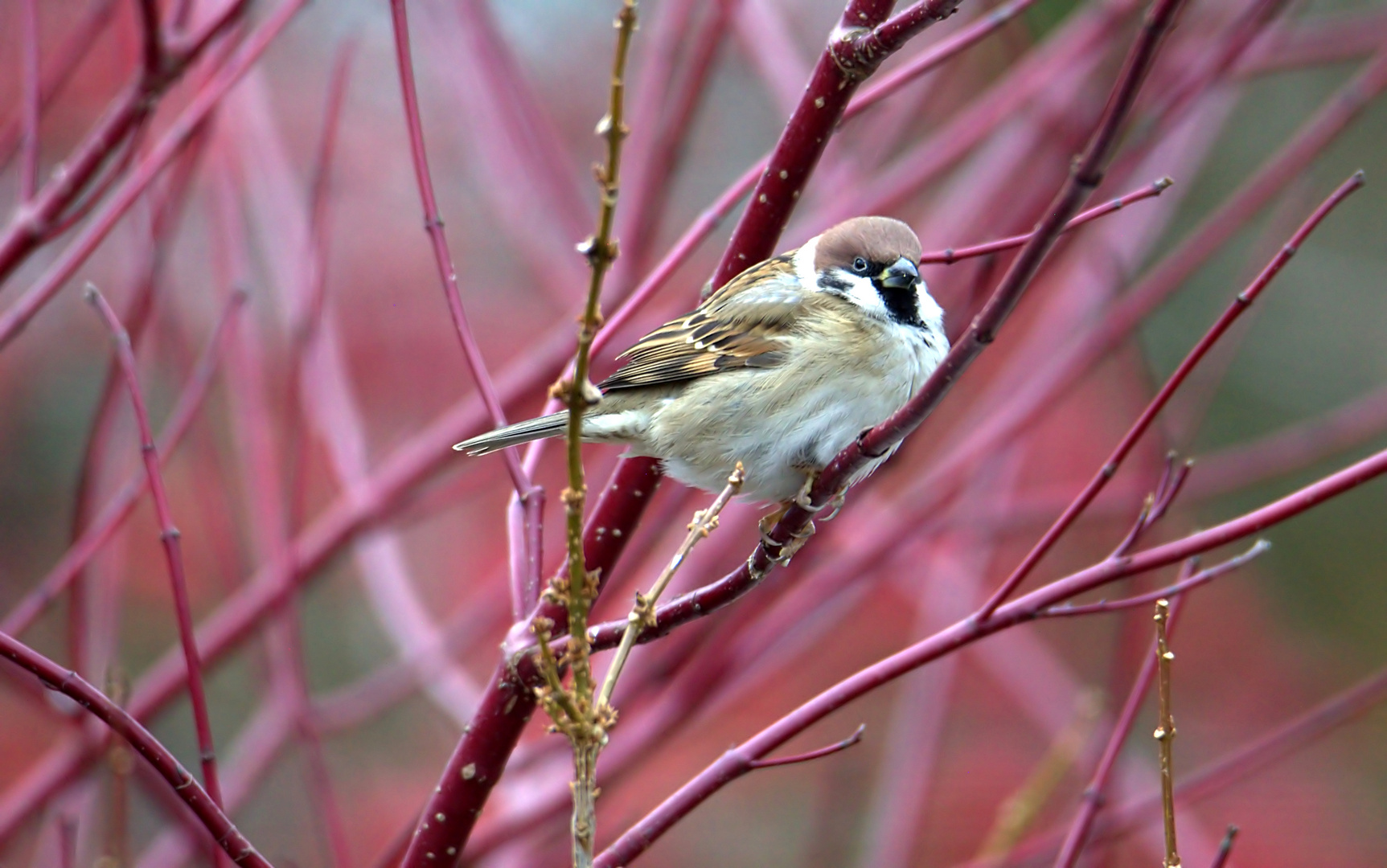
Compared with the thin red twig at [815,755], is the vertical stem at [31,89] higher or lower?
higher

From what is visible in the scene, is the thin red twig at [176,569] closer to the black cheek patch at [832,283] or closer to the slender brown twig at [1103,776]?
the slender brown twig at [1103,776]

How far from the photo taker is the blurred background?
2725 mm

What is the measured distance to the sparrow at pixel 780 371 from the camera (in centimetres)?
249

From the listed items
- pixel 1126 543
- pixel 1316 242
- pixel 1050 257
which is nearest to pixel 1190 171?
pixel 1050 257

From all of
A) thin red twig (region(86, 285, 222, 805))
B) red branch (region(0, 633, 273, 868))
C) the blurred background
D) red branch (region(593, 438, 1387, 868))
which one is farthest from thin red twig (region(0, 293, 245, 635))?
red branch (region(593, 438, 1387, 868))

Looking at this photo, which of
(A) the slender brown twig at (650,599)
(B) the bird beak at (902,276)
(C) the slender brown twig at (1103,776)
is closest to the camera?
(A) the slender brown twig at (650,599)

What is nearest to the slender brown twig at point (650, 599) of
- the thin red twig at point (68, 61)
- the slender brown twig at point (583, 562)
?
the slender brown twig at point (583, 562)

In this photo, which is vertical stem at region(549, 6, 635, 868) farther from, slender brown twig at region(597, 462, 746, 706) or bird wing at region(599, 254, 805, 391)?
bird wing at region(599, 254, 805, 391)

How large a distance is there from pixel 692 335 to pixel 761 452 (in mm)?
431

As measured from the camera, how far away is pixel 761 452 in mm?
2510

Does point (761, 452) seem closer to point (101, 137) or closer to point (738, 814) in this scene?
point (101, 137)

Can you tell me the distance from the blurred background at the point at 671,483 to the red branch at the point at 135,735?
28 cm

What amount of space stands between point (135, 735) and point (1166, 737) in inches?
49.5

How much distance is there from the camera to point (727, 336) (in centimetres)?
277
